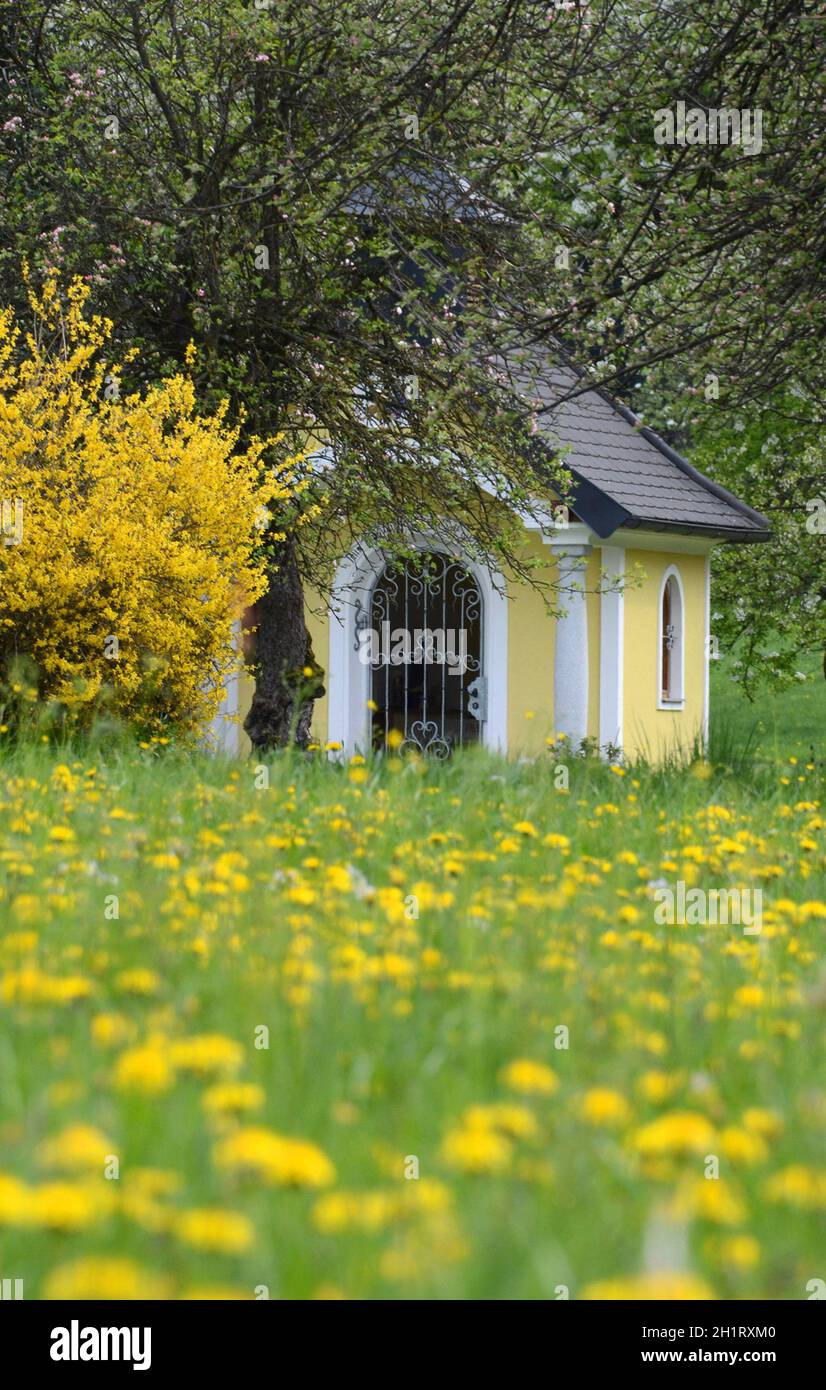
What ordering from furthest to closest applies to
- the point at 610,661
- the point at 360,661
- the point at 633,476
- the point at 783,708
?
1. the point at 783,708
2. the point at 360,661
3. the point at 633,476
4. the point at 610,661

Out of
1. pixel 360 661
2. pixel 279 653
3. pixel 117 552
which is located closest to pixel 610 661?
pixel 360 661

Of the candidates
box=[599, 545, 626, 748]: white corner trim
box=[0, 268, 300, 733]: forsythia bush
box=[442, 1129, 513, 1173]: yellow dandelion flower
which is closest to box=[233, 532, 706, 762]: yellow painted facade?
box=[599, 545, 626, 748]: white corner trim

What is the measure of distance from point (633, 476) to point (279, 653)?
519 centimetres

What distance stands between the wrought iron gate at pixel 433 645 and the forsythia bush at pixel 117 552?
725 centimetres

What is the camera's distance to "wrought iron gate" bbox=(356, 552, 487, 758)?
61.8 ft

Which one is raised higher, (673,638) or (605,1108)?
(673,638)

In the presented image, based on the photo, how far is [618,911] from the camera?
504 centimetres

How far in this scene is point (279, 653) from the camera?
1582 cm

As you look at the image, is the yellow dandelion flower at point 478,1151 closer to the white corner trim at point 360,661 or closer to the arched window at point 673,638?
the white corner trim at point 360,661

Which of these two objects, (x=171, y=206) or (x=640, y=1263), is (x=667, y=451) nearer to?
(x=171, y=206)

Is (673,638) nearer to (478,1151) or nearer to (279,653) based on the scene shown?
(279,653)

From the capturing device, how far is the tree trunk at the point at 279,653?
1538 centimetres

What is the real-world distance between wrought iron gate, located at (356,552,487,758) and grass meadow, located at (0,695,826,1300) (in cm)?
A: 1257

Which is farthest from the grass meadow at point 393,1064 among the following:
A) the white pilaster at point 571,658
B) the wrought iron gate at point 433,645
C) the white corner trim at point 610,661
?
the wrought iron gate at point 433,645
